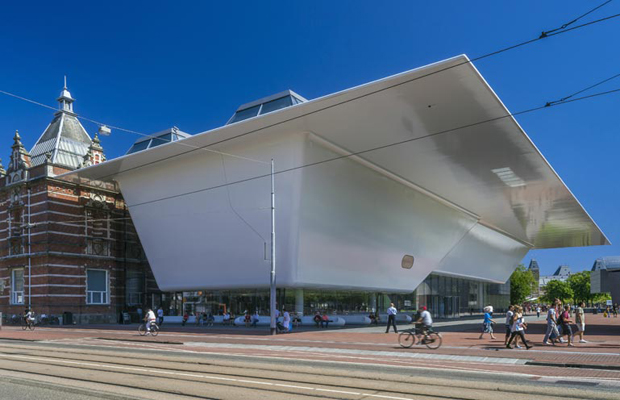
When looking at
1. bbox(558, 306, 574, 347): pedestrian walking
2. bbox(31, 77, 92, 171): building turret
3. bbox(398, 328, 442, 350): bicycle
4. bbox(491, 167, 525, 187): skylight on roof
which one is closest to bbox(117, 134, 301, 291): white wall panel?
bbox(31, 77, 92, 171): building turret

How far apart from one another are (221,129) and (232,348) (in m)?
13.7

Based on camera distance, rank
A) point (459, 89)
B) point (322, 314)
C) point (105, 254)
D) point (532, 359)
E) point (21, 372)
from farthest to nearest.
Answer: point (105, 254) < point (322, 314) < point (459, 89) < point (532, 359) < point (21, 372)

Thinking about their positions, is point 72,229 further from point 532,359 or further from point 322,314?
point 532,359

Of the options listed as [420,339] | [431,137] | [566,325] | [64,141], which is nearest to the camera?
[420,339]

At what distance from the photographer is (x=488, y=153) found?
31.5 m

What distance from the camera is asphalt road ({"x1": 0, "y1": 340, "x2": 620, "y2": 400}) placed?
9.76 meters

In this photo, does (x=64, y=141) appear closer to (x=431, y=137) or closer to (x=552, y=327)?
(x=431, y=137)

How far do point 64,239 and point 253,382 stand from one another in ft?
119

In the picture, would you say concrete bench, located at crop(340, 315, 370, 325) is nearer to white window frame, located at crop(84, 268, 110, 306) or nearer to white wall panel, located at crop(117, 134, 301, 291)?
white wall panel, located at crop(117, 134, 301, 291)

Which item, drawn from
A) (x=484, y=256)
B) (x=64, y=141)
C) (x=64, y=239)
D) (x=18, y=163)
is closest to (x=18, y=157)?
(x=18, y=163)

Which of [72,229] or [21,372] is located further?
[72,229]

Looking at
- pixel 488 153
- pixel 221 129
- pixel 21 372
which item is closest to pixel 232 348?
pixel 21 372

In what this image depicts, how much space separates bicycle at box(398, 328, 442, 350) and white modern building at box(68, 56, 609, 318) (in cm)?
1070

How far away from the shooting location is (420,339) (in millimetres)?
20906
